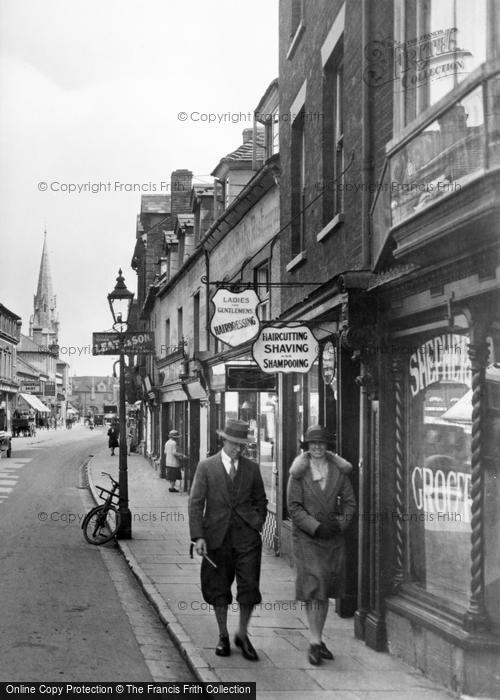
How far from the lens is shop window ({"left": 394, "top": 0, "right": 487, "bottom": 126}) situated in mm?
5977

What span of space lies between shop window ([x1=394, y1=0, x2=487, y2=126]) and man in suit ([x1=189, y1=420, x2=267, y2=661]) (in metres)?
3.22

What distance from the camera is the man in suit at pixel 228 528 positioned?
7059 mm

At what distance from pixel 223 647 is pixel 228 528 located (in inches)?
37.5

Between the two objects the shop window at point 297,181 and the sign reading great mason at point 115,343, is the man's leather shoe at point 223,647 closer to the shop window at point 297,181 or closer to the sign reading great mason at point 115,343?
the shop window at point 297,181

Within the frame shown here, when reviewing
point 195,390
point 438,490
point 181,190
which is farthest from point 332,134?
point 181,190

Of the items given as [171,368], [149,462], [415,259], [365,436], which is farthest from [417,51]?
[149,462]

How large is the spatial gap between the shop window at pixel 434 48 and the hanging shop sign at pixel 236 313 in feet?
13.4

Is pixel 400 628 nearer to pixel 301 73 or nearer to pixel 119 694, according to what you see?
pixel 119 694

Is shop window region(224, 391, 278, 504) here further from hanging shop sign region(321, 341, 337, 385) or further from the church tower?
the church tower

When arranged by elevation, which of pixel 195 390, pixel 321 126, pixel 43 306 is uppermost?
pixel 43 306

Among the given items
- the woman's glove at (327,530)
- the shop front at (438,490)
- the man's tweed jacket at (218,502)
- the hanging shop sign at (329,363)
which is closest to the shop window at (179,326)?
the hanging shop sign at (329,363)

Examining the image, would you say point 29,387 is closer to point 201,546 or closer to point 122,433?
point 122,433

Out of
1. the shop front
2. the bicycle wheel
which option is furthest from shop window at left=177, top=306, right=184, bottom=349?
the shop front

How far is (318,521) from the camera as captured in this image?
23.0 ft
